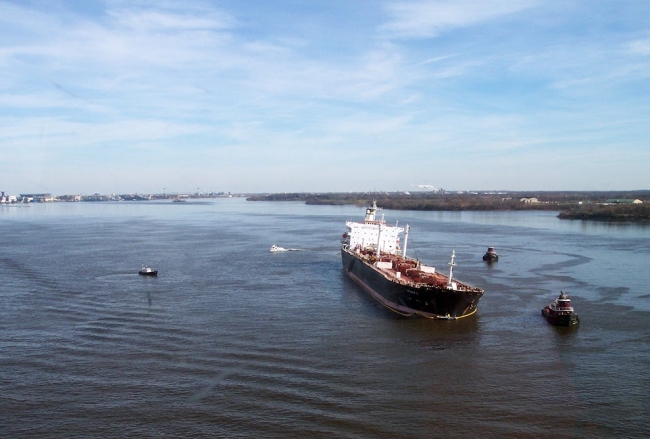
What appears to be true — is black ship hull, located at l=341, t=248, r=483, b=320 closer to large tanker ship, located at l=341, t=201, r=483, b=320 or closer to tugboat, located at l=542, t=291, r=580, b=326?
large tanker ship, located at l=341, t=201, r=483, b=320

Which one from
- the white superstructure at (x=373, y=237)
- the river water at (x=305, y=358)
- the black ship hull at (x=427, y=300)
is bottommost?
the river water at (x=305, y=358)

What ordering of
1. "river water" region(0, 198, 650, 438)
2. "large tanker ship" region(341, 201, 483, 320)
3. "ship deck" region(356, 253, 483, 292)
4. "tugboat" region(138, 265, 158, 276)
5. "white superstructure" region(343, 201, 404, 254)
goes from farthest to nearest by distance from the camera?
1. "white superstructure" region(343, 201, 404, 254)
2. "tugboat" region(138, 265, 158, 276)
3. "ship deck" region(356, 253, 483, 292)
4. "large tanker ship" region(341, 201, 483, 320)
5. "river water" region(0, 198, 650, 438)

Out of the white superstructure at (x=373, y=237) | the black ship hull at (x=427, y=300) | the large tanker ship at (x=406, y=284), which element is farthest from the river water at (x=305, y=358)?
the white superstructure at (x=373, y=237)

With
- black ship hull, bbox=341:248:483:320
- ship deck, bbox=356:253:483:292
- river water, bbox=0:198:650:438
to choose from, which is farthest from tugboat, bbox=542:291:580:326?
ship deck, bbox=356:253:483:292

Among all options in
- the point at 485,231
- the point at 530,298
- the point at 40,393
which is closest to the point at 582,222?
the point at 485,231

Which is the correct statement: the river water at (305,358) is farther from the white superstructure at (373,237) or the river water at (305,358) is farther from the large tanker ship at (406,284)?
the white superstructure at (373,237)

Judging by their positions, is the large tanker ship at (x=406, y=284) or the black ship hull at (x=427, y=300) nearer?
the black ship hull at (x=427, y=300)

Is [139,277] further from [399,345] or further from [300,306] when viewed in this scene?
[399,345]
